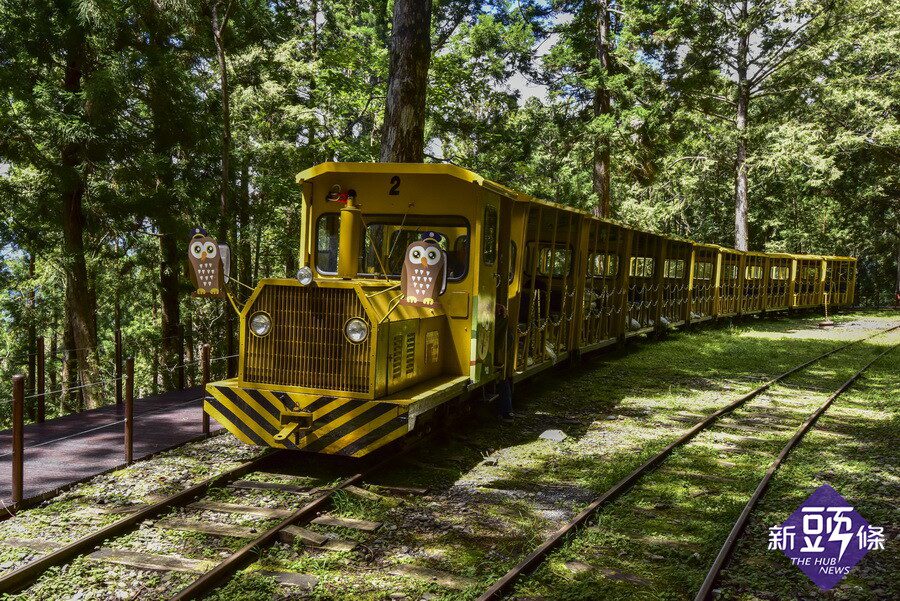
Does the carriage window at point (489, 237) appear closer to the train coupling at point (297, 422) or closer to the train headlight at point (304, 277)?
the train headlight at point (304, 277)

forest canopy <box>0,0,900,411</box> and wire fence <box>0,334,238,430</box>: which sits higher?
forest canopy <box>0,0,900,411</box>

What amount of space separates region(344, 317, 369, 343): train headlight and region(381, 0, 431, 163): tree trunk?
4.66m

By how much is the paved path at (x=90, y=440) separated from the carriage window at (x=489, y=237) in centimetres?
380

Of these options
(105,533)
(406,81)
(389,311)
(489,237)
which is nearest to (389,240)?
(489,237)

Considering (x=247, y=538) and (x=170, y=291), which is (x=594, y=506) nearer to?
(x=247, y=538)

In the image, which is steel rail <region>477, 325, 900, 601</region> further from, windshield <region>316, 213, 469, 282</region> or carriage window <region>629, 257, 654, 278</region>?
carriage window <region>629, 257, 654, 278</region>

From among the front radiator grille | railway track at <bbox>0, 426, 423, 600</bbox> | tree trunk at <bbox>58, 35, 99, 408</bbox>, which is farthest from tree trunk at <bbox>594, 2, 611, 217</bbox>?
railway track at <bbox>0, 426, 423, 600</bbox>

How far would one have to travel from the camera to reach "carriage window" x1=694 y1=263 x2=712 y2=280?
76.2 feet

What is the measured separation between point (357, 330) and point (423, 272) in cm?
85

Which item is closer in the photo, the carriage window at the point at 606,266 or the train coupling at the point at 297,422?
the train coupling at the point at 297,422

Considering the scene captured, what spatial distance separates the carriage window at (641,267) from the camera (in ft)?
57.6

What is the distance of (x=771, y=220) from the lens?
154ft

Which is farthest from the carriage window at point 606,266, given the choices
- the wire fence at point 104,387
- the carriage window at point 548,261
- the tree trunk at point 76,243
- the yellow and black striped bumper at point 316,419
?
the tree trunk at point 76,243

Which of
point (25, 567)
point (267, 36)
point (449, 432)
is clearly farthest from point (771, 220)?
point (25, 567)
